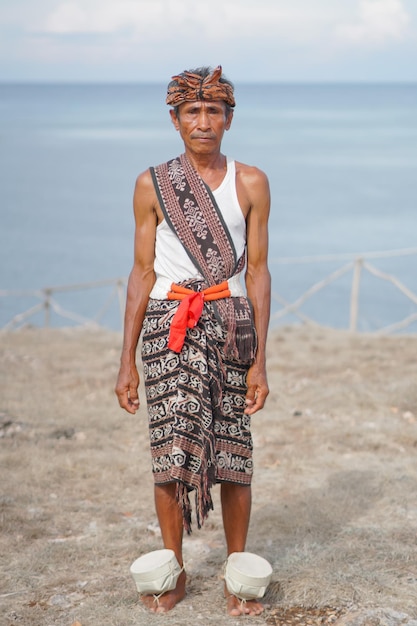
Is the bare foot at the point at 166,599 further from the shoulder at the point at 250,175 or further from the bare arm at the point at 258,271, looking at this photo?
the shoulder at the point at 250,175

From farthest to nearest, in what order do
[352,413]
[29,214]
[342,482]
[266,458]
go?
[29,214] → [352,413] → [266,458] → [342,482]

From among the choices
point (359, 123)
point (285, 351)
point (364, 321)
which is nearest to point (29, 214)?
point (364, 321)

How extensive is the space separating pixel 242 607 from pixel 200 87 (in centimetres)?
199

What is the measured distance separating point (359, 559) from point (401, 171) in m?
54.9

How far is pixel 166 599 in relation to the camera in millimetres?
3510

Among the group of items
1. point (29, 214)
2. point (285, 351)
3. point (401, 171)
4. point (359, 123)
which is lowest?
point (285, 351)

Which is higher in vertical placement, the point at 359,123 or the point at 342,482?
the point at 359,123

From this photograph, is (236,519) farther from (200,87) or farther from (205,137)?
(200,87)

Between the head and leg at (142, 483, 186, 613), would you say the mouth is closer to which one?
the head

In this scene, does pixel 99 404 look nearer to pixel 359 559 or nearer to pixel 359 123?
pixel 359 559

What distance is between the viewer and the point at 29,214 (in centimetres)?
4081

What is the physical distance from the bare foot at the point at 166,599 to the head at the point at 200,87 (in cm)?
185

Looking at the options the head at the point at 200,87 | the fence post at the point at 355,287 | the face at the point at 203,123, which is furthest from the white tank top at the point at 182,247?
the fence post at the point at 355,287

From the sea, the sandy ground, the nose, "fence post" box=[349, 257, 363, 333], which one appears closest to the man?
the nose
